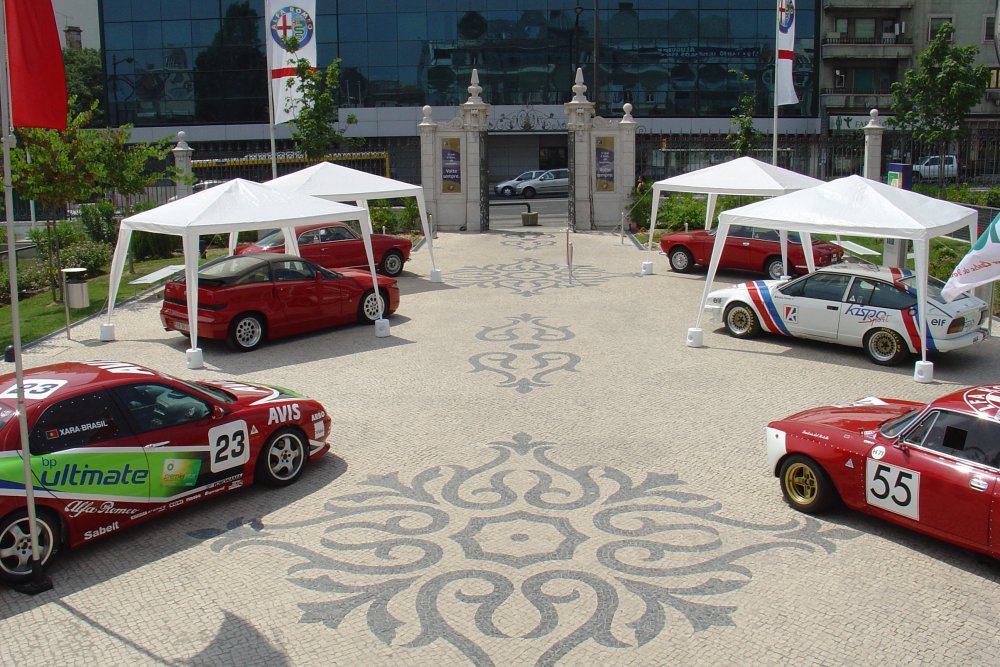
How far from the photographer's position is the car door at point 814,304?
14672 mm

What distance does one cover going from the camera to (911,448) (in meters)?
7.83

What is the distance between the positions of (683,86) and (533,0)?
34.4 feet

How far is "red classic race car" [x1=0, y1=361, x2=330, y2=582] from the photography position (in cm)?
746

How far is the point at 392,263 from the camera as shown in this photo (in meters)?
23.3

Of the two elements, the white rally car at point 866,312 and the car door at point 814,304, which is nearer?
the white rally car at point 866,312

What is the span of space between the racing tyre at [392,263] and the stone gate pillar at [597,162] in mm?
11023

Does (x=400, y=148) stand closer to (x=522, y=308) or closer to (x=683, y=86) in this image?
(x=522, y=308)

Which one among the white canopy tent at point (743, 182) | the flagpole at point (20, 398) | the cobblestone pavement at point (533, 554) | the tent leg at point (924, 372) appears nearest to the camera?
the cobblestone pavement at point (533, 554)

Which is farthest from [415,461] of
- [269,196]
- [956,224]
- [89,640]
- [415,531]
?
[956,224]

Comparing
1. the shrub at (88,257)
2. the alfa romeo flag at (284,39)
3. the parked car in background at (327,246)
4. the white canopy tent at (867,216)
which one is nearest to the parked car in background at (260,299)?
→ the parked car in background at (327,246)

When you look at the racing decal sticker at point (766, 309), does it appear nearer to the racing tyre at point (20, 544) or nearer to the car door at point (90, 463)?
the car door at point (90, 463)

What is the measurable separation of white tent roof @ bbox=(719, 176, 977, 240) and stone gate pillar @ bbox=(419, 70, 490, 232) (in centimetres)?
1785

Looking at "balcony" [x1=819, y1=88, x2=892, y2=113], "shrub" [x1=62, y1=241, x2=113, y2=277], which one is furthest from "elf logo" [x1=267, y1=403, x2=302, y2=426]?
"balcony" [x1=819, y1=88, x2=892, y2=113]

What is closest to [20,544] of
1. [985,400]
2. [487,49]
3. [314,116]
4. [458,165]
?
[985,400]
